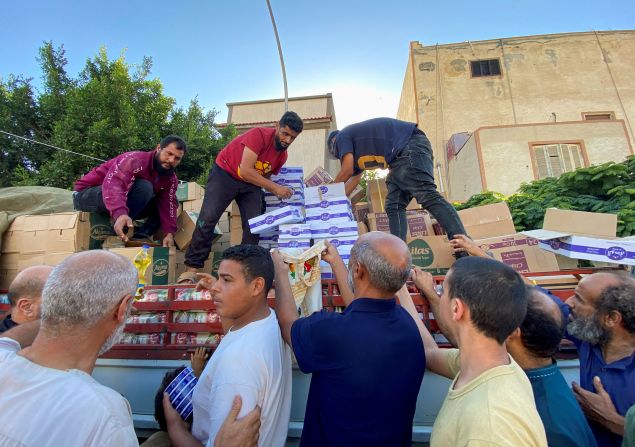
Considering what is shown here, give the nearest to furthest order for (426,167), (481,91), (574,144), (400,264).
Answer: (400,264) → (426,167) → (574,144) → (481,91)

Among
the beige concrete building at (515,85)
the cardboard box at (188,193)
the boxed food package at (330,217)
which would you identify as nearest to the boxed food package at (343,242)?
the boxed food package at (330,217)

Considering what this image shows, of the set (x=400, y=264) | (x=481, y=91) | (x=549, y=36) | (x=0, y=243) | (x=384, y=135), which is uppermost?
(x=549, y=36)

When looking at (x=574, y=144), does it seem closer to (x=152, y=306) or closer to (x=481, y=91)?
(x=481, y=91)

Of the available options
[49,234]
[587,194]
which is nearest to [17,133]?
[49,234]

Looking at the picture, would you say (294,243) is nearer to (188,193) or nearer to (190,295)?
(190,295)

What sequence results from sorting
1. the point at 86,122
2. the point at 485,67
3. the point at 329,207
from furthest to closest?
1. the point at 485,67
2. the point at 86,122
3. the point at 329,207

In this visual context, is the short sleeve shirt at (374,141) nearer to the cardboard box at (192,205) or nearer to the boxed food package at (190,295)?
the boxed food package at (190,295)

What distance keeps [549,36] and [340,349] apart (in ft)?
70.2

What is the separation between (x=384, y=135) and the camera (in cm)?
353

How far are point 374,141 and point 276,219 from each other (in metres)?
1.32

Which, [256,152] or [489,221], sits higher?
[256,152]

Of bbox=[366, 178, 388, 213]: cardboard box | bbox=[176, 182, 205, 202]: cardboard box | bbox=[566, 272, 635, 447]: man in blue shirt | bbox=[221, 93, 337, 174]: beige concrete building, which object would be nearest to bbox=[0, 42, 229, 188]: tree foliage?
bbox=[221, 93, 337, 174]: beige concrete building

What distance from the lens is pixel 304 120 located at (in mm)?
11297

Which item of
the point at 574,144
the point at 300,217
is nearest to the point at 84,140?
the point at 300,217
